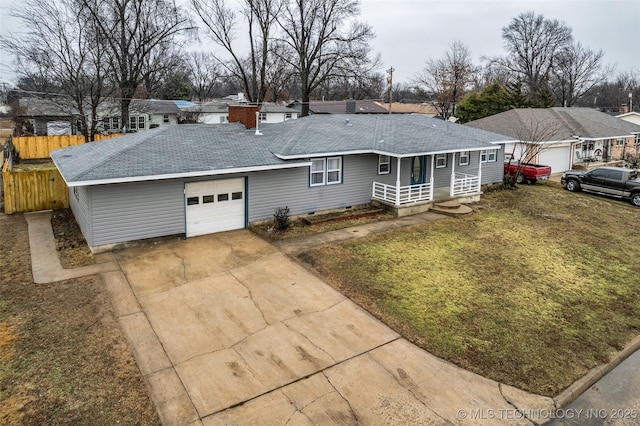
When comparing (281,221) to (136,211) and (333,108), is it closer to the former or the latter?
(136,211)

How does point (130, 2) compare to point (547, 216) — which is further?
point (130, 2)

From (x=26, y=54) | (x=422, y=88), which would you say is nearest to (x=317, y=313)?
(x=26, y=54)

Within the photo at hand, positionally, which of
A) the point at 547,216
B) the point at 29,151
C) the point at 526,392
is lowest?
the point at 526,392

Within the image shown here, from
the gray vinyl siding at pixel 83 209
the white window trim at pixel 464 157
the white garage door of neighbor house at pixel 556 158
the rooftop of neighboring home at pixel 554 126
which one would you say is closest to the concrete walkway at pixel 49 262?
the gray vinyl siding at pixel 83 209

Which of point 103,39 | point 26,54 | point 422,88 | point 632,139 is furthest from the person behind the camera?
point 422,88

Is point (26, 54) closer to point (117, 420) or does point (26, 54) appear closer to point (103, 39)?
point (103, 39)

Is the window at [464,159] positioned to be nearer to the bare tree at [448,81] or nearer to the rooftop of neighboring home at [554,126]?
the rooftop of neighboring home at [554,126]
